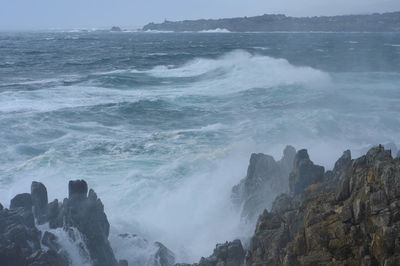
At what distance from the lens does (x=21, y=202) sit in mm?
15156

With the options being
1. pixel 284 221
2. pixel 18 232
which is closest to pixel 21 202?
pixel 18 232

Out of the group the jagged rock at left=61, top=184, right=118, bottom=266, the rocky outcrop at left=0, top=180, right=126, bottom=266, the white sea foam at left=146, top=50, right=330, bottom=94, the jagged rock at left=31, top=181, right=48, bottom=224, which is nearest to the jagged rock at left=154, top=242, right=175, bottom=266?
the rocky outcrop at left=0, top=180, right=126, bottom=266

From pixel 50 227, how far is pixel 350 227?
9.94 metres

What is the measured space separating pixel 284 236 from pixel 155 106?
94.9ft

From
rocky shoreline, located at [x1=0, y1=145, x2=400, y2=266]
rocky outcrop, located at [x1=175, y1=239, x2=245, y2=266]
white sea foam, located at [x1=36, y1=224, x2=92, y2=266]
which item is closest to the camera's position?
rocky shoreline, located at [x1=0, y1=145, x2=400, y2=266]

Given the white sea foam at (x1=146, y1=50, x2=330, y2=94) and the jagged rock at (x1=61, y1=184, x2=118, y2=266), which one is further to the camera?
the white sea foam at (x1=146, y1=50, x2=330, y2=94)

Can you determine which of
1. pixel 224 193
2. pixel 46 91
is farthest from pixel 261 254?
pixel 46 91

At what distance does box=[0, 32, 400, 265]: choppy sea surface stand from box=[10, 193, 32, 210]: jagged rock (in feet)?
10.5

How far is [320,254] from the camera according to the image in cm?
871

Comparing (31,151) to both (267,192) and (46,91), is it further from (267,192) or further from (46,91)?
(46,91)

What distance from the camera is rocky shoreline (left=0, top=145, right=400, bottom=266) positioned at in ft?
27.8

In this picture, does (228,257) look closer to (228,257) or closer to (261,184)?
(228,257)

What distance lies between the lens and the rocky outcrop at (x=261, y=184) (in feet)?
58.0

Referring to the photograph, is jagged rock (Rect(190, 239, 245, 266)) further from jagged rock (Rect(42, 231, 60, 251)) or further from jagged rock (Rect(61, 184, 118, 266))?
jagged rock (Rect(42, 231, 60, 251))
